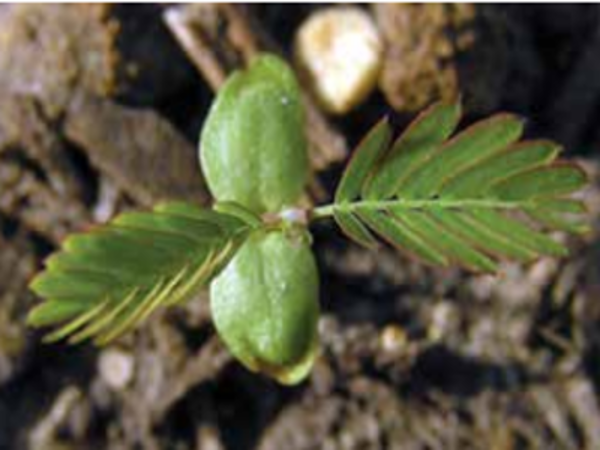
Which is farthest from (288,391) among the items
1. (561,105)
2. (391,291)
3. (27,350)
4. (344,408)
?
(561,105)

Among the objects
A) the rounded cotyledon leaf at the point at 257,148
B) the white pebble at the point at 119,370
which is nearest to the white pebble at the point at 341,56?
the rounded cotyledon leaf at the point at 257,148

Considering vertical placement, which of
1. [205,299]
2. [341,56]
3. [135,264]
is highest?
[135,264]

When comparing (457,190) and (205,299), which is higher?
(457,190)

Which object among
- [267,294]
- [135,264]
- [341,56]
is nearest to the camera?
[135,264]

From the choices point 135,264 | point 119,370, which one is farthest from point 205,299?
point 135,264

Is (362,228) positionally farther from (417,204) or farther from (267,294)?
(267,294)

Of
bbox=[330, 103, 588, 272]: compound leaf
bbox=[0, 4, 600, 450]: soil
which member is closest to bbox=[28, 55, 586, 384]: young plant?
bbox=[330, 103, 588, 272]: compound leaf

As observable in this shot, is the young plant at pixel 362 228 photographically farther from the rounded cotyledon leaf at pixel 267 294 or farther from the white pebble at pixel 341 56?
the white pebble at pixel 341 56

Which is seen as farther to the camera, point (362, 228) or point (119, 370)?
point (119, 370)

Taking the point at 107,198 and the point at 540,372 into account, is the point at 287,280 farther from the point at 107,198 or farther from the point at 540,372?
the point at 540,372
